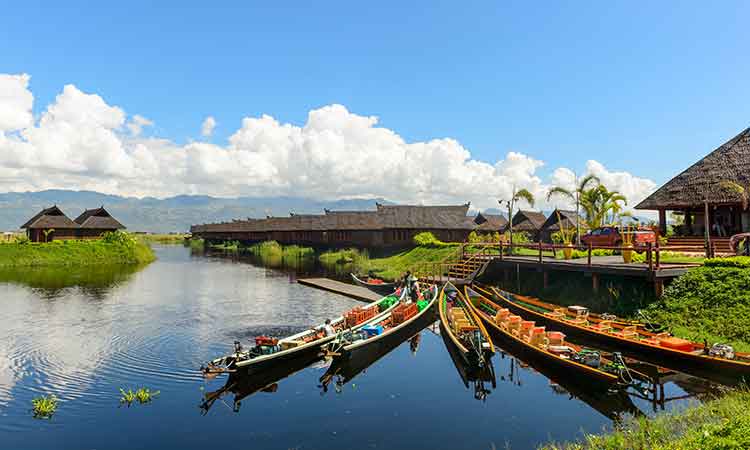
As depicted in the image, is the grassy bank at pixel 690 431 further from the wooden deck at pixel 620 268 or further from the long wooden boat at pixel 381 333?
the long wooden boat at pixel 381 333

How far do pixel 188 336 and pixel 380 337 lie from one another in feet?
32.0

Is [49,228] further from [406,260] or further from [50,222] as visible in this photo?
[406,260]

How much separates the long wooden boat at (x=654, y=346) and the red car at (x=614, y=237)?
9597 millimetres

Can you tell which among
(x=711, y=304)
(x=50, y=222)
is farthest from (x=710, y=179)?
(x=50, y=222)

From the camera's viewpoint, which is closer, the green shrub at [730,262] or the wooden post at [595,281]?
the green shrub at [730,262]

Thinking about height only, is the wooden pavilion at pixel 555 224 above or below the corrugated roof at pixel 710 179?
below

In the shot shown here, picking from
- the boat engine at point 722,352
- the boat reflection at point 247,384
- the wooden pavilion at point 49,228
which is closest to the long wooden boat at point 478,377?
the boat reflection at point 247,384

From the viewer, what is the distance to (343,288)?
36.7 m

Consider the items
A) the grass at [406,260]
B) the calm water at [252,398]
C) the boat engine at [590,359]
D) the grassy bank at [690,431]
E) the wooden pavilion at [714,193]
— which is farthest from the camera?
the grass at [406,260]

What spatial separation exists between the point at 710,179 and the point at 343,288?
25487mm

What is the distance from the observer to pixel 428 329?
24.1 m

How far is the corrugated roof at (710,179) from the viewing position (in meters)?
27.6

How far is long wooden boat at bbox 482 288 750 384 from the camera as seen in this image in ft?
43.5

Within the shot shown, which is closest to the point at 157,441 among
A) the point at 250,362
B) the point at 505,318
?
the point at 250,362
